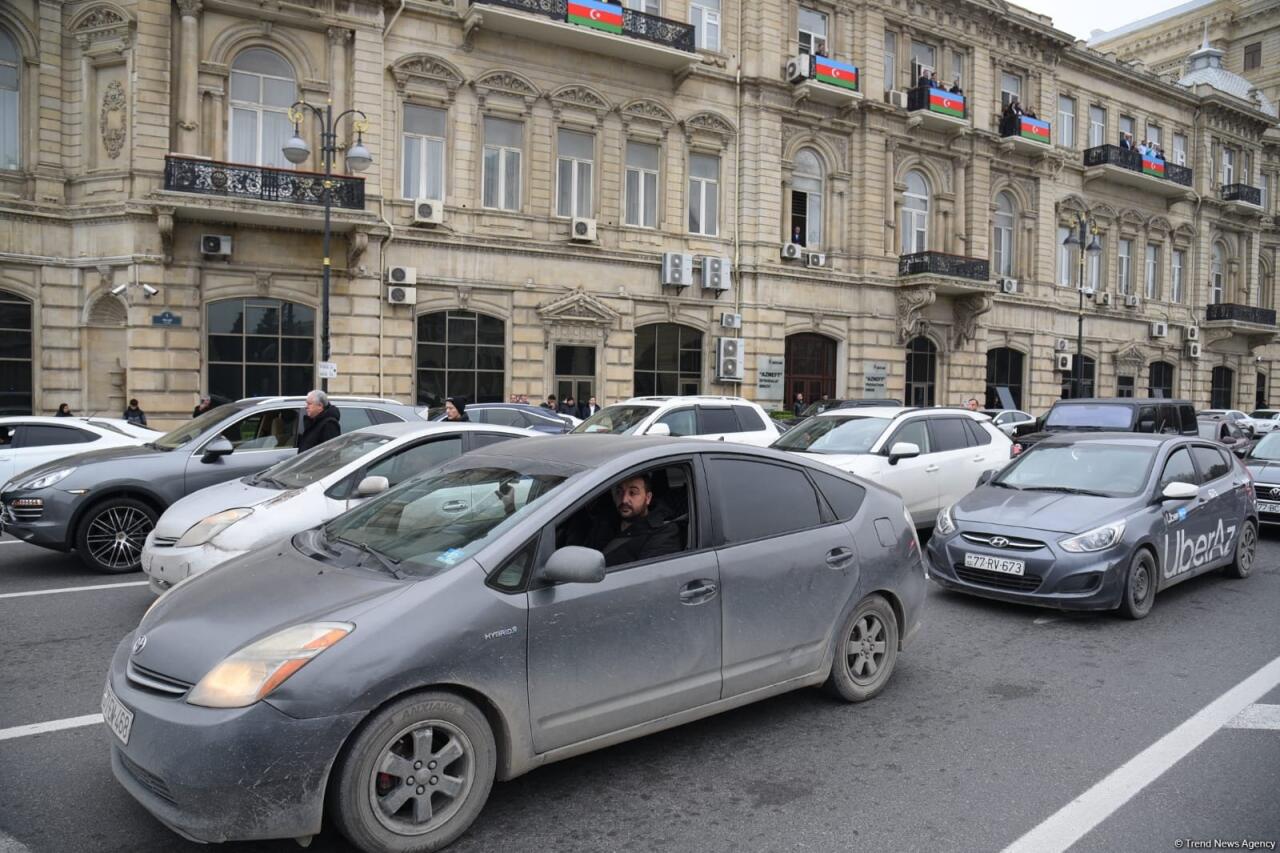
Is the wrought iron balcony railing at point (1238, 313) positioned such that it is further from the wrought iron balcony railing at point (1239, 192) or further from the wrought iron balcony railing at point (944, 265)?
the wrought iron balcony railing at point (944, 265)

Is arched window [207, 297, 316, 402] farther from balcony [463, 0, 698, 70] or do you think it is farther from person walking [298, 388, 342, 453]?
person walking [298, 388, 342, 453]

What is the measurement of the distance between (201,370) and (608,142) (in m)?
12.6

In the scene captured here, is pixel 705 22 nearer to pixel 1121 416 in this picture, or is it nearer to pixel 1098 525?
pixel 1121 416

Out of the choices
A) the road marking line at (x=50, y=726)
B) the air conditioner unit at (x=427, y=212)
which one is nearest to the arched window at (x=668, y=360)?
the air conditioner unit at (x=427, y=212)

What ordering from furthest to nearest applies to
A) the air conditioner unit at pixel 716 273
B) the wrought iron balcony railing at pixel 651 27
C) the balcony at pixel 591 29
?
the air conditioner unit at pixel 716 273, the wrought iron balcony railing at pixel 651 27, the balcony at pixel 591 29

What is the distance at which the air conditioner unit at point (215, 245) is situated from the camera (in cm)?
1991

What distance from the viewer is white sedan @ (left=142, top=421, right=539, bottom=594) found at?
6.18 m

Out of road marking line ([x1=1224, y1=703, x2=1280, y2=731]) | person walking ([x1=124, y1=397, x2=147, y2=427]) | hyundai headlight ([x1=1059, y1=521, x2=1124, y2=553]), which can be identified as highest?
person walking ([x1=124, y1=397, x2=147, y2=427])

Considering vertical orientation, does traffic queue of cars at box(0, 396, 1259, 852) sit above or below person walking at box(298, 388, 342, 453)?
below

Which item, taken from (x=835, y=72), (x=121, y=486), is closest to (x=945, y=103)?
(x=835, y=72)

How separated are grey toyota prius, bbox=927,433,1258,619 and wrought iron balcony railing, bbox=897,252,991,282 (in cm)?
2193

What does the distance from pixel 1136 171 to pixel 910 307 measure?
16.0 meters

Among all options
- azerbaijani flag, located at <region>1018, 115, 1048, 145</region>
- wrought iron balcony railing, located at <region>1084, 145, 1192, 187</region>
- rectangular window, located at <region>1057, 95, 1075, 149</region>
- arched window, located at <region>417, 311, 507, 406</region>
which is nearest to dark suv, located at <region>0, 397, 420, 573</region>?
arched window, located at <region>417, 311, 507, 406</region>

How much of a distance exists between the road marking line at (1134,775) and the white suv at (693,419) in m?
7.08
